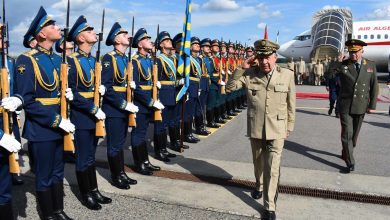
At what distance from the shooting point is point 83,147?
4.26 meters

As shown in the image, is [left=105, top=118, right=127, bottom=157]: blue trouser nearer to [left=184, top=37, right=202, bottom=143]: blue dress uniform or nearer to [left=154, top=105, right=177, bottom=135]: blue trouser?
[left=154, top=105, right=177, bottom=135]: blue trouser

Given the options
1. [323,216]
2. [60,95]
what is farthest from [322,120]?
[60,95]

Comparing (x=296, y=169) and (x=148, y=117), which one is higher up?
(x=148, y=117)

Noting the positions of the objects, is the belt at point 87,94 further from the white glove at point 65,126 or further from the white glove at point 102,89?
the white glove at point 65,126

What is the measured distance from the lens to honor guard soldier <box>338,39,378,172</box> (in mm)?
5703

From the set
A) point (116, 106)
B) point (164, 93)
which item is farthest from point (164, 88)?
point (116, 106)

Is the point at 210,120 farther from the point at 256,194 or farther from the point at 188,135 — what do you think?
the point at 256,194

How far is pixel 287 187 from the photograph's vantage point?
497cm

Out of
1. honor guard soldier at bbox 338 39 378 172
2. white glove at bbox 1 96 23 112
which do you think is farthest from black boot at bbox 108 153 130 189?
honor guard soldier at bbox 338 39 378 172

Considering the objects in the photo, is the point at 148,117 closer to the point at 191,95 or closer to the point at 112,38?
the point at 112,38

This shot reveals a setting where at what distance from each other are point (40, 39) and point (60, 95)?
0.54m

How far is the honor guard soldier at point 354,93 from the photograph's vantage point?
5703mm

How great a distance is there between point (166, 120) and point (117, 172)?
1655mm

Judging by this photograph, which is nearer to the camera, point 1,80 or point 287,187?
point 1,80
